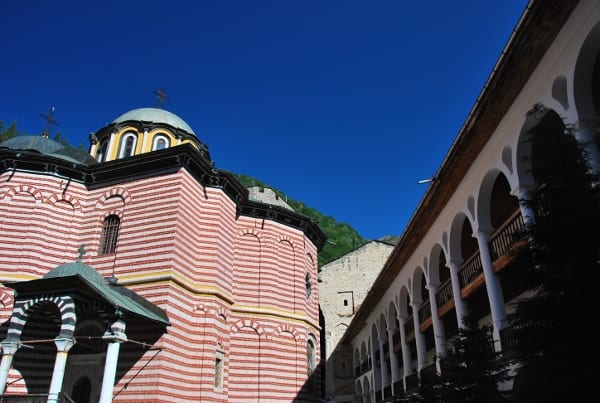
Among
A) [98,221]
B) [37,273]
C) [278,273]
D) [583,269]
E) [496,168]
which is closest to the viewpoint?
[583,269]

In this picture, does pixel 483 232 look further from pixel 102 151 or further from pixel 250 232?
pixel 102 151

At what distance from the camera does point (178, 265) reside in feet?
52.2

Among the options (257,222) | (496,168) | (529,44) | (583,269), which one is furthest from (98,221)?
(583,269)

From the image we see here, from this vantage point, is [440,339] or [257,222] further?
[257,222]

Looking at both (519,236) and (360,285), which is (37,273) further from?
(360,285)

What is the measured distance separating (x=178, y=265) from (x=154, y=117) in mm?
9506

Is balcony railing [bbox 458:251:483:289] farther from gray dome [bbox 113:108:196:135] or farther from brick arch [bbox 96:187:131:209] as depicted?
gray dome [bbox 113:108:196:135]

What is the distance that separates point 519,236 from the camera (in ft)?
17.4

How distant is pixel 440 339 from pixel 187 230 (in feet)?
29.5

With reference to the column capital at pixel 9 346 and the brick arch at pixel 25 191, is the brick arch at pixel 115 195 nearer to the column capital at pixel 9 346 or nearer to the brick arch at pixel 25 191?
the brick arch at pixel 25 191

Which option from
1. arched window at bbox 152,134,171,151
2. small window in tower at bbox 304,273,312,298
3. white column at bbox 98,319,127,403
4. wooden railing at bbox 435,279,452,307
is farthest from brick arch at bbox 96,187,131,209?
wooden railing at bbox 435,279,452,307

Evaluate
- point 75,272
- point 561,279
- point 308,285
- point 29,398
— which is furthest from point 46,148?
point 561,279

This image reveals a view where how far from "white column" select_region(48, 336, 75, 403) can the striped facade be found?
1781 mm

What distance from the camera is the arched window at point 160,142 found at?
72.3ft
